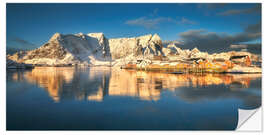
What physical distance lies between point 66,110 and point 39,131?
1.66 m

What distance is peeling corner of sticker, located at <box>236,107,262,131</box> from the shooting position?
5.30 metres

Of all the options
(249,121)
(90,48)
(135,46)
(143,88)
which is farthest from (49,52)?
(249,121)

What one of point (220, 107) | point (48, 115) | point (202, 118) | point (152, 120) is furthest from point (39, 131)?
point (220, 107)

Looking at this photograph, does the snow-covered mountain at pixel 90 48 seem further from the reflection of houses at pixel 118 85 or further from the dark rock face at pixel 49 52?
the reflection of houses at pixel 118 85

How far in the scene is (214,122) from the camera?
5441 millimetres

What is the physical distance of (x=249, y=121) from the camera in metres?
5.59

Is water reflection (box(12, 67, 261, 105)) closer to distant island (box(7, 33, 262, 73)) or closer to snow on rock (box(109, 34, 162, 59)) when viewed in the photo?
distant island (box(7, 33, 262, 73))

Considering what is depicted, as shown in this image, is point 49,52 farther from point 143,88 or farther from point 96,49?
point 143,88
